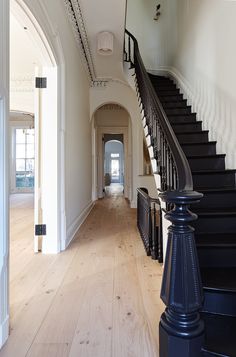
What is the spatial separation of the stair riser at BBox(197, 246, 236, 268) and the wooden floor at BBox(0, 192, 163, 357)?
0.48 meters

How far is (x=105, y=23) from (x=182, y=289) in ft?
12.7

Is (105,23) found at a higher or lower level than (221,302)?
higher

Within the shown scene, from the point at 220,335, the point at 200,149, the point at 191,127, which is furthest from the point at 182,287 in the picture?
the point at 191,127

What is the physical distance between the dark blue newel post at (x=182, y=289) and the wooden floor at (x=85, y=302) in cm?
27

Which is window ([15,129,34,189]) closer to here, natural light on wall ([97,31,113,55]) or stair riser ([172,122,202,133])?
natural light on wall ([97,31,113,55])

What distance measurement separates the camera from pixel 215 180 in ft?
8.91

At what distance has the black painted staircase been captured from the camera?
140 cm

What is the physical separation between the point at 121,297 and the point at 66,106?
2.50m

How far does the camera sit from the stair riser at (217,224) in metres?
2.16

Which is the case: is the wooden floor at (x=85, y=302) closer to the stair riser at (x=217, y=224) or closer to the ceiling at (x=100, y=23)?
the stair riser at (x=217, y=224)

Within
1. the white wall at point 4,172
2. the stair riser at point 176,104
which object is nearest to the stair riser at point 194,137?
the stair riser at point 176,104

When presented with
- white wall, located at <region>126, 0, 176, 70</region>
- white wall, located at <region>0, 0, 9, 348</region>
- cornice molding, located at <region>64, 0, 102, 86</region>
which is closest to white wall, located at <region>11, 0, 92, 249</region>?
cornice molding, located at <region>64, 0, 102, 86</region>

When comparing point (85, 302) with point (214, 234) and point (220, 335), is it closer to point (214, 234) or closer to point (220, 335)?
point (220, 335)

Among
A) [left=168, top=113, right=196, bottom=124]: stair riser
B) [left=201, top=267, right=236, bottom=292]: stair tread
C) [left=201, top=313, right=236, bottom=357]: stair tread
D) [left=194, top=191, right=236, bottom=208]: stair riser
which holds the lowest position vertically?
[left=201, top=313, right=236, bottom=357]: stair tread
